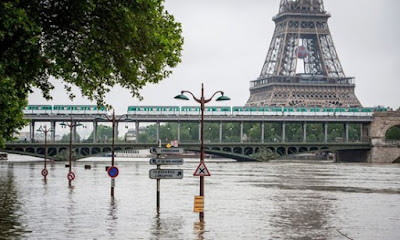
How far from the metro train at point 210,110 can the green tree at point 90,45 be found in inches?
5539

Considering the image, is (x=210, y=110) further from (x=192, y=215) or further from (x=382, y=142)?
(x=192, y=215)

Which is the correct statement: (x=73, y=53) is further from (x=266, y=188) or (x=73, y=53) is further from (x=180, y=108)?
(x=180, y=108)

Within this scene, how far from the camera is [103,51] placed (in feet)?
97.1

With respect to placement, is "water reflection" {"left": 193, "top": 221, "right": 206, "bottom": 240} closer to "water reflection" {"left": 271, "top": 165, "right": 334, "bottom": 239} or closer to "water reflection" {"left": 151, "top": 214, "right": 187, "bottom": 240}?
"water reflection" {"left": 151, "top": 214, "right": 187, "bottom": 240}

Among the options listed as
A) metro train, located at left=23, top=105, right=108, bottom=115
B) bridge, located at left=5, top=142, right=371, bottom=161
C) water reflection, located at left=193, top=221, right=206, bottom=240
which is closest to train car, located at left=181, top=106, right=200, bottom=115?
bridge, located at left=5, top=142, right=371, bottom=161

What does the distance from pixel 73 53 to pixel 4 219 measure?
9.72 metres

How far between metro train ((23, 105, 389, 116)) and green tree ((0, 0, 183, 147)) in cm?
14070

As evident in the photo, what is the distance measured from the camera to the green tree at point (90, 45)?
2727 cm

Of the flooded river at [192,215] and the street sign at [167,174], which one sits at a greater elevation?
the street sign at [167,174]

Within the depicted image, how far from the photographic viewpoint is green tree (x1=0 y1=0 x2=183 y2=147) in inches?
1073

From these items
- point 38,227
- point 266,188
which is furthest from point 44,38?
point 266,188

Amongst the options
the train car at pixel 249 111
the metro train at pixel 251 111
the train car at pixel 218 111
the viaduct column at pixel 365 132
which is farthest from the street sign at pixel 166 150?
the viaduct column at pixel 365 132

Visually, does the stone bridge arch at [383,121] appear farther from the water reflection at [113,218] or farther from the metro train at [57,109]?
the water reflection at [113,218]

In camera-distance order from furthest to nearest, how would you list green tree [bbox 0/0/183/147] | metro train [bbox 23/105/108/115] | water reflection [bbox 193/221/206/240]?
metro train [bbox 23/105/108/115]
water reflection [bbox 193/221/206/240]
green tree [bbox 0/0/183/147]
